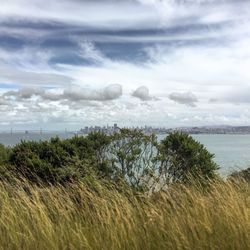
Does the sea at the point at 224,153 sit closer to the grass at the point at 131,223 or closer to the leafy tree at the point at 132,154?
the leafy tree at the point at 132,154

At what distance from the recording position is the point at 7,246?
6.72 metres

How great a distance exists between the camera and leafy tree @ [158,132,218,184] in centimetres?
1155

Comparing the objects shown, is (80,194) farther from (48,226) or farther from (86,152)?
(86,152)

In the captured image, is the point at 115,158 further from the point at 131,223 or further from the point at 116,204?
the point at 131,223

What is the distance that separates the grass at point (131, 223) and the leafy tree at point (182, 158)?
3.22m

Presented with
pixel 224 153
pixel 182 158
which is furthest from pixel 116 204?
pixel 224 153

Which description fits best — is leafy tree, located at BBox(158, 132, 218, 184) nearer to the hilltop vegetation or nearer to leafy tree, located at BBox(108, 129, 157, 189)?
the hilltop vegetation

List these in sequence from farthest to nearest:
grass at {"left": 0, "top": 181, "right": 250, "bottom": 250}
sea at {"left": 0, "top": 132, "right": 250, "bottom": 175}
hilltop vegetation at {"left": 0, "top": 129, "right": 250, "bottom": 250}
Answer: sea at {"left": 0, "top": 132, "right": 250, "bottom": 175}
hilltop vegetation at {"left": 0, "top": 129, "right": 250, "bottom": 250}
grass at {"left": 0, "top": 181, "right": 250, "bottom": 250}

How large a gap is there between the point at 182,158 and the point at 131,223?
5.10 m

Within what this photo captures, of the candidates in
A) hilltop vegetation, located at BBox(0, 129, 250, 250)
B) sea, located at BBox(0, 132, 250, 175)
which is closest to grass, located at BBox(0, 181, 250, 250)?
hilltop vegetation, located at BBox(0, 129, 250, 250)

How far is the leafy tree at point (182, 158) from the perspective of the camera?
11.6m

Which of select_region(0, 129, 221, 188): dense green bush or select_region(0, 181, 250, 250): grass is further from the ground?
select_region(0, 129, 221, 188): dense green bush

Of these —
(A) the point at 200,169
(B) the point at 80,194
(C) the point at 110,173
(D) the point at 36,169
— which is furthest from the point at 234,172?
(D) the point at 36,169

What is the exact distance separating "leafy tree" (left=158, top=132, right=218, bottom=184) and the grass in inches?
127
